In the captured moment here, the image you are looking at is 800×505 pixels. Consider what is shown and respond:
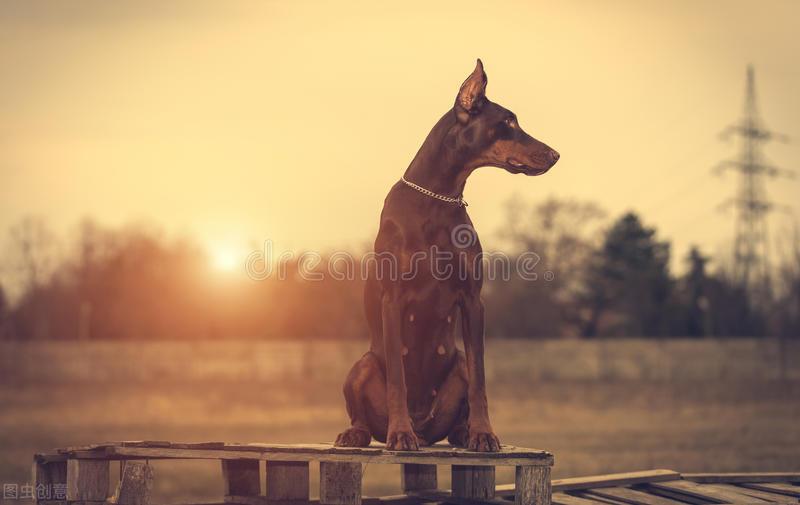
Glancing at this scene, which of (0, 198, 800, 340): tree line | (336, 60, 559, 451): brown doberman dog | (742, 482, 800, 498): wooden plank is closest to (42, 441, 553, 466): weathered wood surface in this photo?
(336, 60, 559, 451): brown doberman dog

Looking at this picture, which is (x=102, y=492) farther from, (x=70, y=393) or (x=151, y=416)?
(x=70, y=393)

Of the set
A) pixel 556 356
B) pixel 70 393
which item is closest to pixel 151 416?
pixel 70 393

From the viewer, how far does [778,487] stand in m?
7.97

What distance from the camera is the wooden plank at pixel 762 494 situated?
7.28 m

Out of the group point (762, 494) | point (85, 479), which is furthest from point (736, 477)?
point (85, 479)

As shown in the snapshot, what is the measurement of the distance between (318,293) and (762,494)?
5079cm

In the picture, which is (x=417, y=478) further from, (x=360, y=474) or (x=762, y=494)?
(x=762, y=494)

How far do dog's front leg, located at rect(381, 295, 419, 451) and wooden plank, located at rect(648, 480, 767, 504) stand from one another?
223 cm

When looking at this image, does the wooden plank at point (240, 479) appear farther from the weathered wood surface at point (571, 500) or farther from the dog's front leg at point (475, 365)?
the weathered wood surface at point (571, 500)

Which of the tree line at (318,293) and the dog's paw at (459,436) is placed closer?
the dog's paw at (459,436)

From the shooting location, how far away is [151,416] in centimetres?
2448

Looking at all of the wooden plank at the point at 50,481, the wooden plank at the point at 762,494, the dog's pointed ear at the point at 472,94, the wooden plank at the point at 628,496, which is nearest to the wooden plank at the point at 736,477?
the wooden plank at the point at 762,494

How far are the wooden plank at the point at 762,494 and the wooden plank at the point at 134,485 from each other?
384 centimetres

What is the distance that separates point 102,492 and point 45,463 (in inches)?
16.2
